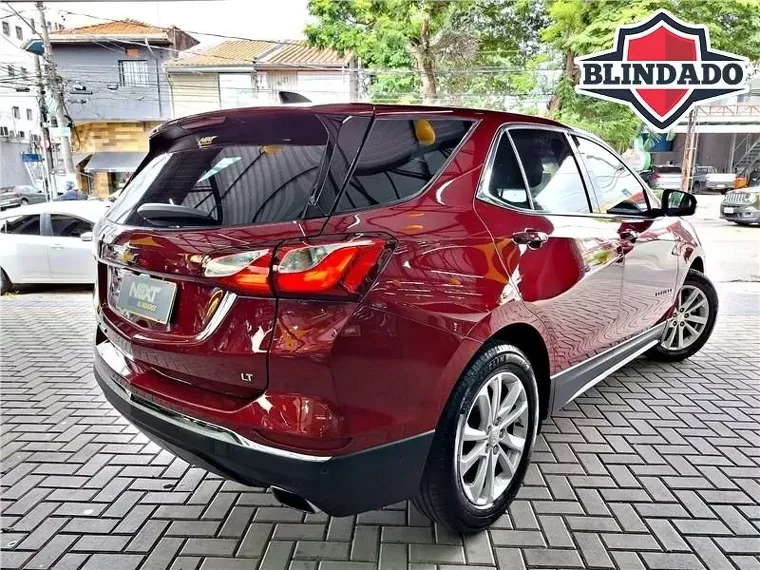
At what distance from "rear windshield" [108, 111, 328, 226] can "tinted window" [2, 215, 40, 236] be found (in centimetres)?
684

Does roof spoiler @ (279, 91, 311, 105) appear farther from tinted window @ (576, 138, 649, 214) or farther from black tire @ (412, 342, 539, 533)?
tinted window @ (576, 138, 649, 214)

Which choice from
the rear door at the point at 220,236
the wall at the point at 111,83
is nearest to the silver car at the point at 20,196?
the wall at the point at 111,83

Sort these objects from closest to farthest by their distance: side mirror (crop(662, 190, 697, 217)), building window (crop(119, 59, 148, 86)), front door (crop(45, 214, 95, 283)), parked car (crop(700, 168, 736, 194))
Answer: side mirror (crop(662, 190, 697, 217)) < front door (crop(45, 214, 95, 283)) < building window (crop(119, 59, 148, 86)) < parked car (crop(700, 168, 736, 194))

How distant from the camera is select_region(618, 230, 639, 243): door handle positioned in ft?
9.92

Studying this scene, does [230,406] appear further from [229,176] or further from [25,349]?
[25,349]

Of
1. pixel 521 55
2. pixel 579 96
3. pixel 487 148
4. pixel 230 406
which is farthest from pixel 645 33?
pixel 230 406

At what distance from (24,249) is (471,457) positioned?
7.90 metres

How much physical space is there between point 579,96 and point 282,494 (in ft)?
38.6

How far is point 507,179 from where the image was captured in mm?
2258

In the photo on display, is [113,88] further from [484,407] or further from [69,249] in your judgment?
[484,407]

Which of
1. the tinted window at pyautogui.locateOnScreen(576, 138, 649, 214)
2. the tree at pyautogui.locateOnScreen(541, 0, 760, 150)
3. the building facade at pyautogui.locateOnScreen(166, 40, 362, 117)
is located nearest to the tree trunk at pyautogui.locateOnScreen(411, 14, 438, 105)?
the tree at pyautogui.locateOnScreen(541, 0, 760, 150)

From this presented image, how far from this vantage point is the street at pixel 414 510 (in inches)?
84.5

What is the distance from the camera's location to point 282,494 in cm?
177

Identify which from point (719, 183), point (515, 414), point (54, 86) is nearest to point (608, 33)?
point (515, 414)
